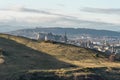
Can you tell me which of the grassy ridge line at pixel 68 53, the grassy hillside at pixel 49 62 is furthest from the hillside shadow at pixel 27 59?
the grassy ridge line at pixel 68 53

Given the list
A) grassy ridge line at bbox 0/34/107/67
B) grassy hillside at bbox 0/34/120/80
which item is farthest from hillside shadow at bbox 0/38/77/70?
grassy ridge line at bbox 0/34/107/67

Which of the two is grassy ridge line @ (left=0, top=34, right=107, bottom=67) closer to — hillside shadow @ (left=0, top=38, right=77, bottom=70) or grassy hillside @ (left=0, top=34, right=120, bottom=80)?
grassy hillside @ (left=0, top=34, right=120, bottom=80)

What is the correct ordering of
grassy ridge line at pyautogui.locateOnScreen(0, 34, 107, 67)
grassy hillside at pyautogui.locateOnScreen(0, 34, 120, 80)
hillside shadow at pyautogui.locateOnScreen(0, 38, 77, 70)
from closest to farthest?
1. grassy hillside at pyautogui.locateOnScreen(0, 34, 120, 80)
2. hillside shadow at pyautogui.locateOnScreen(0, 38, 77, 70)
3. grassy ridge line at pyautogui.locateOnScreen(0, 34, 107, 67)

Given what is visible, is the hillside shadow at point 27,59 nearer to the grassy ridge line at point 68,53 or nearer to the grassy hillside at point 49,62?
the grassy hillside at point 49,62

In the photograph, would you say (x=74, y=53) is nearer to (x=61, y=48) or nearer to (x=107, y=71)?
(x=61, y=48)

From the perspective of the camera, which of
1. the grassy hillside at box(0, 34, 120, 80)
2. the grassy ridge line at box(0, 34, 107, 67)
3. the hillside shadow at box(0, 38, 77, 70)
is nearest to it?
the grassy hillside at box(0, 34, 120, 80)

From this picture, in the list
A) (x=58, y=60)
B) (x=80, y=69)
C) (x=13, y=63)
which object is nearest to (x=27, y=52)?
(x=58, y=60)

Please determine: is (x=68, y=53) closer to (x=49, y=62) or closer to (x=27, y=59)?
(x=49, y=62)

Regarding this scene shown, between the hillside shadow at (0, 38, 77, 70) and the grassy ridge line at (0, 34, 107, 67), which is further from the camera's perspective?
the grassy ridge line at (0, 34, 107, 67)
